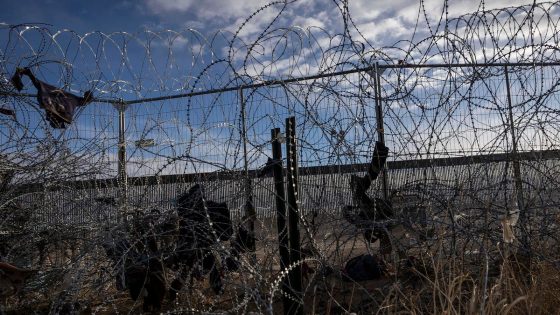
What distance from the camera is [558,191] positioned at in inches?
137

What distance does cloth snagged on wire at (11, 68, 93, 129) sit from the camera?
366 cm

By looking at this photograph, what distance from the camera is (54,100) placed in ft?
12.3

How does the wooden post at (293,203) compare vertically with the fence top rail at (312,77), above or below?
below

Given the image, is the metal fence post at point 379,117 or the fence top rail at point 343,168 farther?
the metal fence post at point 379,117

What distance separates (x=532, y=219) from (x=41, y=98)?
2.94 m

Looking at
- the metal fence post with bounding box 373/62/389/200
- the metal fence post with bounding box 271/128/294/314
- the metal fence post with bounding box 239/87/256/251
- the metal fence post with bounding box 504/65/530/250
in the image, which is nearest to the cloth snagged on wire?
the metal fence post with bounding box 239/87/256/251

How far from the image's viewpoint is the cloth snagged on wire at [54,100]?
12.0ft

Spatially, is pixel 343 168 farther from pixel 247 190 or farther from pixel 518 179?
pixel 518 179

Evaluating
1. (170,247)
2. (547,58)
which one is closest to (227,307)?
(170,247)

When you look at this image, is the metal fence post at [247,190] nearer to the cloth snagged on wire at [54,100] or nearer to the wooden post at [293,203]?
the wooden post at [293,203]

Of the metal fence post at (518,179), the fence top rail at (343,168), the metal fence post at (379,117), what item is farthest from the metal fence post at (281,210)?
the metal fence post at (379,117)

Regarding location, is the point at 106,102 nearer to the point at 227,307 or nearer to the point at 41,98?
the point at 41,98

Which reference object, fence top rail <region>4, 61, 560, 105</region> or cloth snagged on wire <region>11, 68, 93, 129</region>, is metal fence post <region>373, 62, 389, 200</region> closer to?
fence top rail <region>4, 61, 560, 105</region>

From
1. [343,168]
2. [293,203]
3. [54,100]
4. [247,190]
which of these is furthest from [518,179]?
[54,100]
